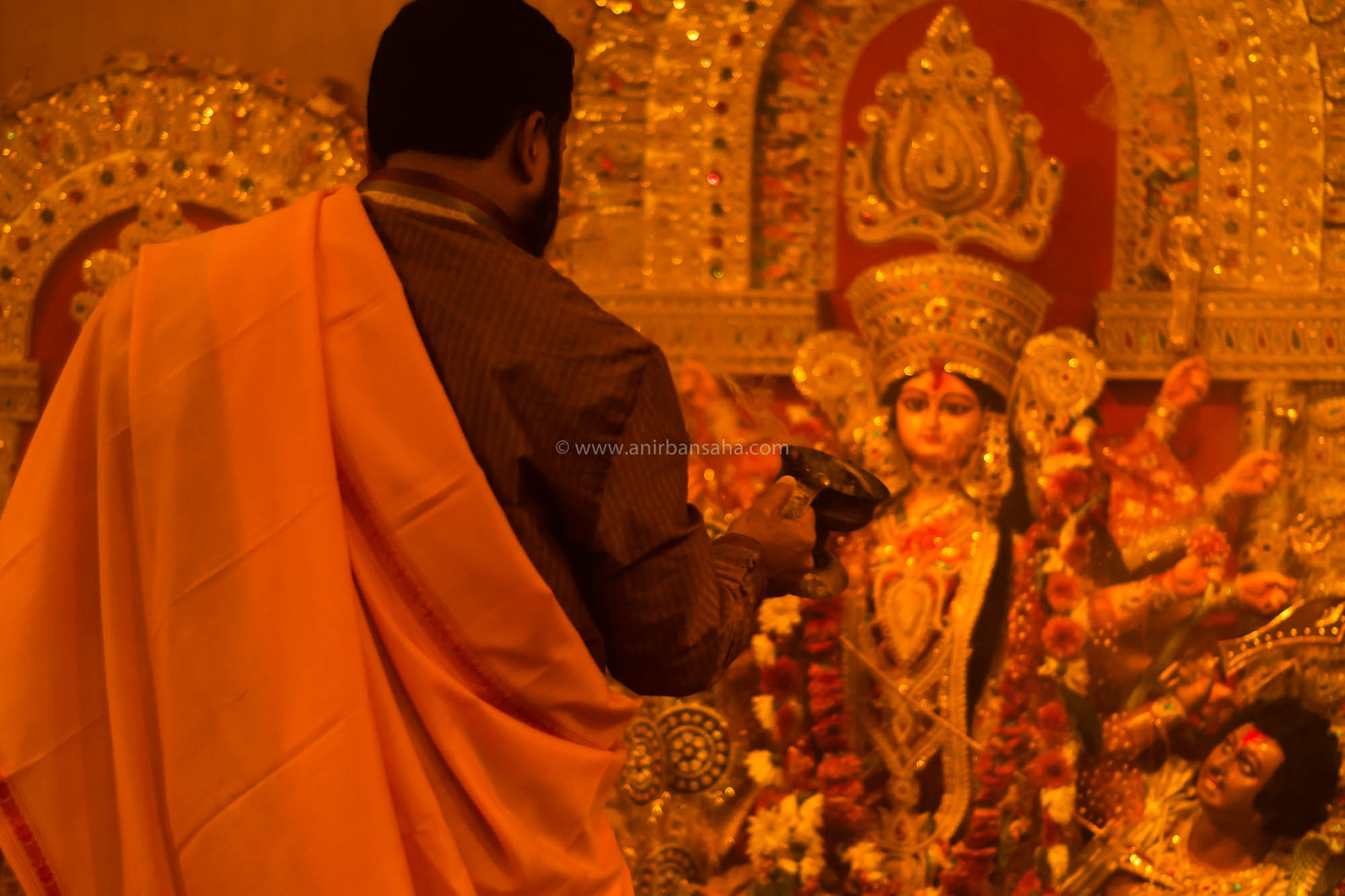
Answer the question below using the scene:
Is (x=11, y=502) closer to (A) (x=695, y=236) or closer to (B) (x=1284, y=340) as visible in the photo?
(A) (x=695, y=236)

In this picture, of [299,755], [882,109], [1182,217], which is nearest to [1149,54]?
[1182,217]

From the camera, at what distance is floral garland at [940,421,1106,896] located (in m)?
2.62

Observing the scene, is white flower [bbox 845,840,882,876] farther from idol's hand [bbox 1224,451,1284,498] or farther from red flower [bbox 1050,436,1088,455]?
idol's hand [bbox 1224,451,1284,498]

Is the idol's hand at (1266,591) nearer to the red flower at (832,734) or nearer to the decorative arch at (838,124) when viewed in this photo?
the decorative arch at (838,124)

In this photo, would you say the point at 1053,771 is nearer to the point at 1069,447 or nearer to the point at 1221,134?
the point at 1069,447

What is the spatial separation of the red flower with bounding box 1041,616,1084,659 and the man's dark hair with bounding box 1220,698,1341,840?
42cm

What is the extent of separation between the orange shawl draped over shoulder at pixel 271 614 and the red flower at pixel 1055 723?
5.57 ft

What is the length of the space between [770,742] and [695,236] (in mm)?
1111

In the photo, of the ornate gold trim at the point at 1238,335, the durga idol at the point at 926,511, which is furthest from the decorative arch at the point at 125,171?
the ornate gold trim at the point at 1238,335

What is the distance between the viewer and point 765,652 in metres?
2.70

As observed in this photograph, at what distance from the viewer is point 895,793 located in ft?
8.74

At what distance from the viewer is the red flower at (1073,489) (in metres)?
2.67

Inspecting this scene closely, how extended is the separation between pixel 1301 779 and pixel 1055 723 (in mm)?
500

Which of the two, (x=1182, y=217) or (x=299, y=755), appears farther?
(x=1182, y=217)
